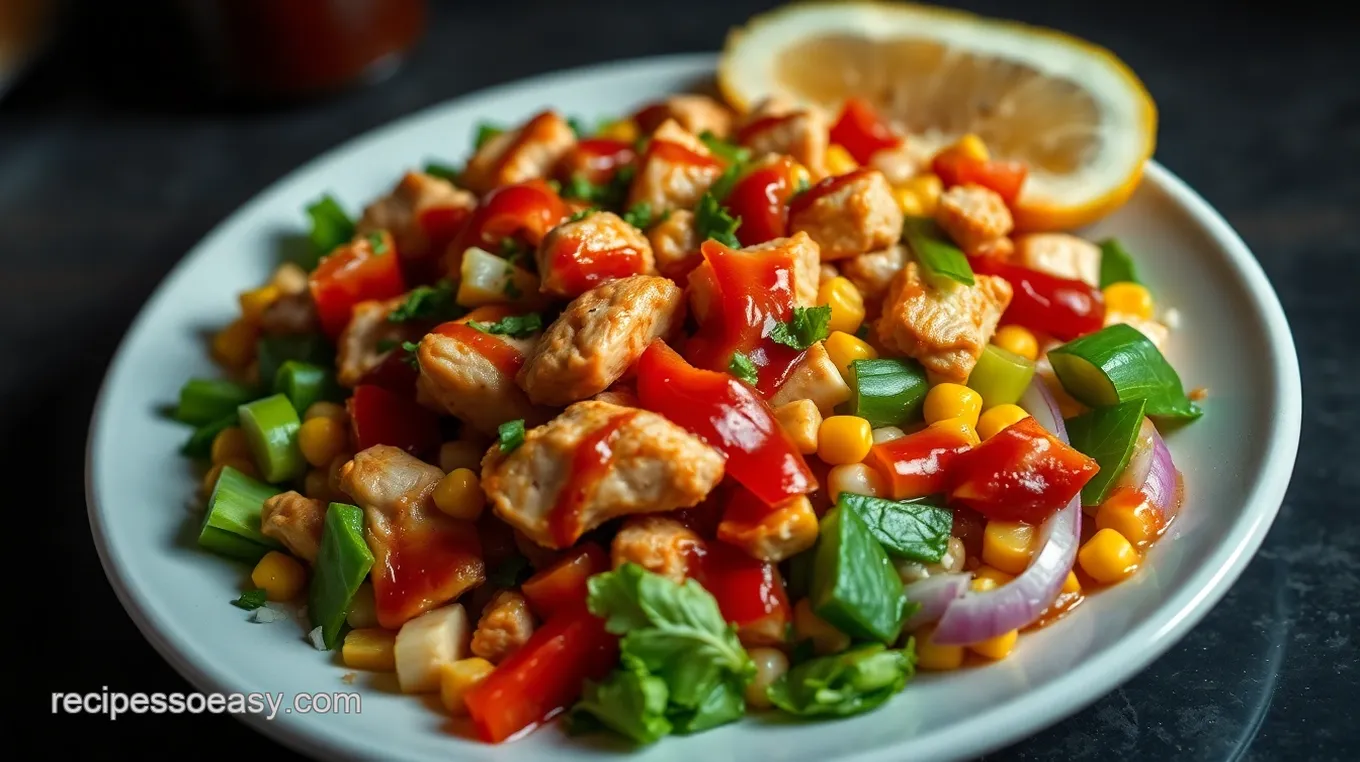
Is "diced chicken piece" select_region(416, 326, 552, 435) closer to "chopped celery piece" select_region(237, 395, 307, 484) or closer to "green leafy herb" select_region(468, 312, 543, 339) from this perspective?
"green leafy herb" select_region(468, 312, 543, 339)

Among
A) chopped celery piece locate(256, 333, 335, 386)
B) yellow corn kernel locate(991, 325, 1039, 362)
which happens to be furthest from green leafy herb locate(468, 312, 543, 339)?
yellow corn kernel locate(991, 325, 1039, 362)

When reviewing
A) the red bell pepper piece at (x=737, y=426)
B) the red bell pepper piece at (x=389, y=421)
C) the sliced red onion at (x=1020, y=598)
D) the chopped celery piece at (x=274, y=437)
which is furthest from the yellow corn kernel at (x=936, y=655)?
the chopped celery piece at (x=274, y=437)

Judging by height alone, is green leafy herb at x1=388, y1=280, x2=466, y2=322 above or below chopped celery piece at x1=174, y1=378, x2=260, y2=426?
above

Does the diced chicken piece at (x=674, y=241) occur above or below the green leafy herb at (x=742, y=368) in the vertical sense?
above

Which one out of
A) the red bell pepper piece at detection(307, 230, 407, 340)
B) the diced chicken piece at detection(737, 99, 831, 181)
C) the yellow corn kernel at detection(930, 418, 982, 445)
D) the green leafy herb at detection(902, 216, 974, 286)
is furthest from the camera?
the diced chicken piece at detection(737, 99, 831, 181)

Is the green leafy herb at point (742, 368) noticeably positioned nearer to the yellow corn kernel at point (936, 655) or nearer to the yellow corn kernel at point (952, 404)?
the yellow corn kernel at point (952, 404)

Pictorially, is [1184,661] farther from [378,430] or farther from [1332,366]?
[378,430]

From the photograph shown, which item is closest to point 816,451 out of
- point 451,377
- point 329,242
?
point 451,377
